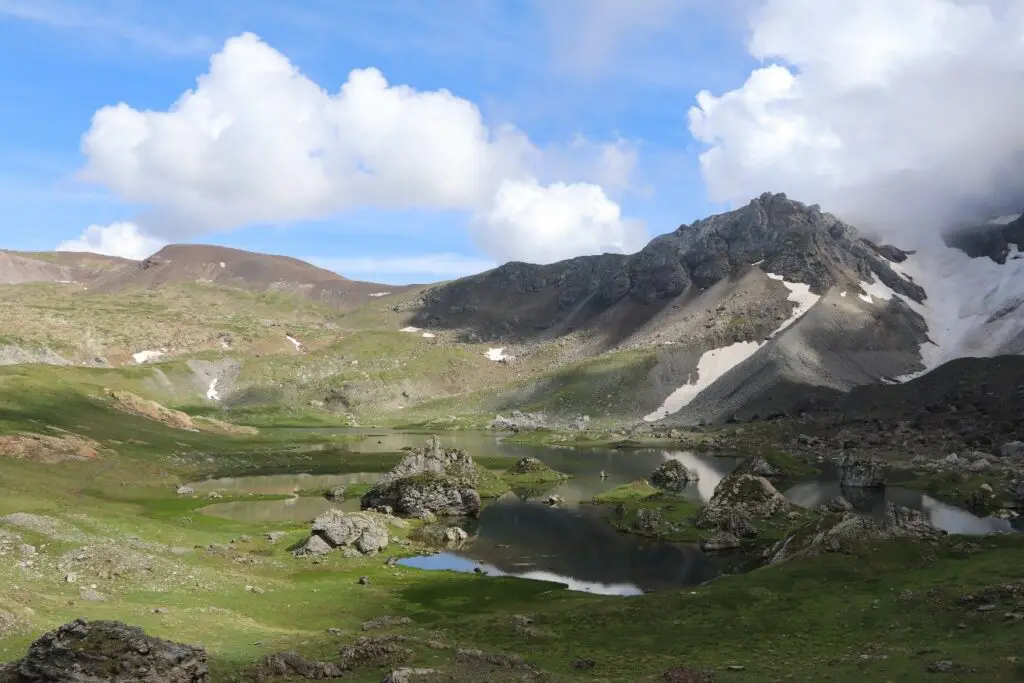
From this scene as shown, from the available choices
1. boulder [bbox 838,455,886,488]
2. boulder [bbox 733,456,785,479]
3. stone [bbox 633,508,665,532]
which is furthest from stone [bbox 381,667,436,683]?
boulder [bbox 838,455,886,488]

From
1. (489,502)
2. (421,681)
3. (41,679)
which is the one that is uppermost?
(41,679)

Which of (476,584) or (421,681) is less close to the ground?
(421,681)

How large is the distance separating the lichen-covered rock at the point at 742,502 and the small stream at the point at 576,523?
9.15 metres

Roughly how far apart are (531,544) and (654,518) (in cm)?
1770

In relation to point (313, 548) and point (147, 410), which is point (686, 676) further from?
point (147, 410)

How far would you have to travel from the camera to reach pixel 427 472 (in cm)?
10562

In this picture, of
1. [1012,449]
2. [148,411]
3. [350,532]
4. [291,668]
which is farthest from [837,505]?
[148,411]

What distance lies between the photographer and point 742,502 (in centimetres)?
8962

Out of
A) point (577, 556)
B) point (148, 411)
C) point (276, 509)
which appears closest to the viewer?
point (577, 556)

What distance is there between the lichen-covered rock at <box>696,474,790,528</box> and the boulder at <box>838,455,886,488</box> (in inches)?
1496

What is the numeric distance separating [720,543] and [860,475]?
5729cm

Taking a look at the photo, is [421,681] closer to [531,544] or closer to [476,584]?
[476,584]

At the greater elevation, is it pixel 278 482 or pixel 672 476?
pixel 672 476

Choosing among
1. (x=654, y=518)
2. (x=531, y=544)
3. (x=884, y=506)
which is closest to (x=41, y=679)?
(x=531, y=544)
